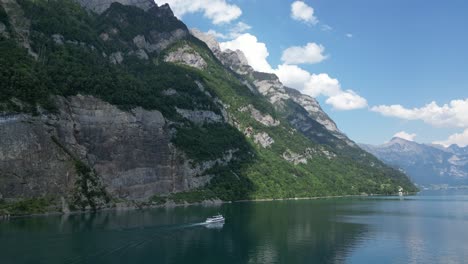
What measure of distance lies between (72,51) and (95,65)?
39.7 feet

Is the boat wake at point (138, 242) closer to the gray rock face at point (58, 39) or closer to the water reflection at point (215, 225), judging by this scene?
the water reflection at point (215, 225)

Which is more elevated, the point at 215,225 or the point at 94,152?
the point at 94,152

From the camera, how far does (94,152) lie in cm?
14175

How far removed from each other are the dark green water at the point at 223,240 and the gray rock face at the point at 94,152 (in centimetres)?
1482

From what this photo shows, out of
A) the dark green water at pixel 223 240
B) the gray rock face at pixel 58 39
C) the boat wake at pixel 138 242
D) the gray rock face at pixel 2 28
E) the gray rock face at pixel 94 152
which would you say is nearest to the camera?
the boat wake at pixel 138 242

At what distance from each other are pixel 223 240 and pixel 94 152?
73.6 m

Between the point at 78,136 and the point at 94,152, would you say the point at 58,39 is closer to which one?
the point at 78,136

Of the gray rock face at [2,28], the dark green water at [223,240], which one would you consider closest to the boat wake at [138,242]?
the dark green water at [223,240]

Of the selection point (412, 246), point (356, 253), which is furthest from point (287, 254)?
point (412, 246)

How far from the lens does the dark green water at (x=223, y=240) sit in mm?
66188

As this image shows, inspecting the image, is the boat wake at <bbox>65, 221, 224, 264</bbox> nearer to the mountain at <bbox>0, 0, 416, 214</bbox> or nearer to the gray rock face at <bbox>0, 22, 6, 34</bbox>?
the mountain at <bbox>0, 0, 416, 214</bbox>

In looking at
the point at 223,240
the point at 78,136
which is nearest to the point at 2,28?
the point at 78,136

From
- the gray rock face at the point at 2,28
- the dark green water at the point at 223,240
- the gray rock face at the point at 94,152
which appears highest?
the gray rock face at the point at 2,28

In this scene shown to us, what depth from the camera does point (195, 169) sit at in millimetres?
181625
